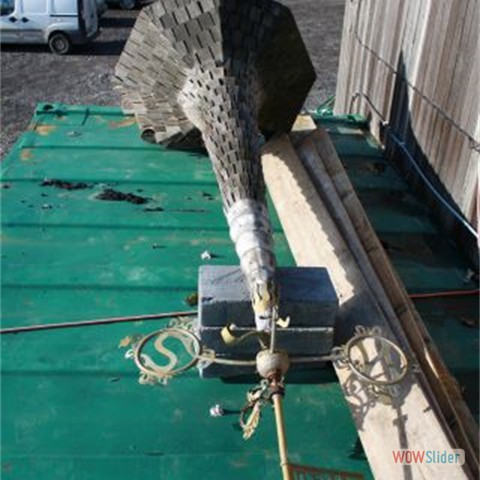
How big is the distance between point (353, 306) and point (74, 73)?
1243 centimetres

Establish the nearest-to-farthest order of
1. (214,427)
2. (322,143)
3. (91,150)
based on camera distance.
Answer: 1. (214,427)
2. (322,143)
3. (91,150)

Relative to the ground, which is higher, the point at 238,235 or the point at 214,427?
the point at 238,235

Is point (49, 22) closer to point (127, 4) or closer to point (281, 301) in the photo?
point (127, 4)

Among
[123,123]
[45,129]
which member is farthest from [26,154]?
[123,123]

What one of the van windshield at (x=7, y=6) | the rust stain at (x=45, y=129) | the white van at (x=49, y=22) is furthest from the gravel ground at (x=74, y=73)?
the rust stain at (x=45, y=129)

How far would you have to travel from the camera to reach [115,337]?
3424 mm

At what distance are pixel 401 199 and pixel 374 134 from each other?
55.5 inches

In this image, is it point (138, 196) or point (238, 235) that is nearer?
point (238, 235)

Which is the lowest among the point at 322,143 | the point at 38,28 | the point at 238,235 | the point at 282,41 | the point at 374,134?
the point at 38,28

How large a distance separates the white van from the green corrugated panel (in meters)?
10.1

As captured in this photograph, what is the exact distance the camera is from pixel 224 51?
4.23m

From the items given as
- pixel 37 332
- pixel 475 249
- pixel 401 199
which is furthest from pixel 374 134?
pixel 37 332

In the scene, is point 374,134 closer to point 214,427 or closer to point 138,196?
point 138,196

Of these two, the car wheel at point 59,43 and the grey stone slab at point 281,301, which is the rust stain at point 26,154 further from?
the car wheel at point 59,43
